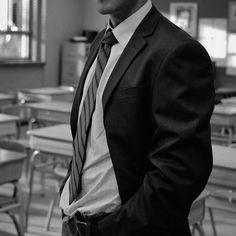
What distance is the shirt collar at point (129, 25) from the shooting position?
136 cm

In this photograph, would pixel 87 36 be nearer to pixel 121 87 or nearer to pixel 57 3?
pixel 57 3

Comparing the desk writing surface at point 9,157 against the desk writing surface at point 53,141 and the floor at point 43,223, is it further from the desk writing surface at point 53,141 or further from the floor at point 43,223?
the floor at point 43,223

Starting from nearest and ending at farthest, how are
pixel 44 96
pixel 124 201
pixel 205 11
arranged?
pixel 124 201, pixel 44 96, pixel 205 11

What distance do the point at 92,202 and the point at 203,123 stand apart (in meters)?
0.36

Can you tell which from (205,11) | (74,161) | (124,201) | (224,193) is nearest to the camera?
(124,201)

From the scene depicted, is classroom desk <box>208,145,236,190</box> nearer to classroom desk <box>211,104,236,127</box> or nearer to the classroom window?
classroom desk <box>211,104,236,127</box>

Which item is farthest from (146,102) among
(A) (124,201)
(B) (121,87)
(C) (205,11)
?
(C) (205,11)

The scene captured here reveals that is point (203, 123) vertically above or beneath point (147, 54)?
beneath

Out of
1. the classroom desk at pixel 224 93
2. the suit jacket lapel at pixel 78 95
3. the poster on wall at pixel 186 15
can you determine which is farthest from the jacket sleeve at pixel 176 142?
the poster on wall at pixel 186 15

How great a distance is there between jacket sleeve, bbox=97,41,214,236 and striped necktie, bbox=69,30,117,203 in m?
0.21

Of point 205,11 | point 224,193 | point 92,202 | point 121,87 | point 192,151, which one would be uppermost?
point 205,11

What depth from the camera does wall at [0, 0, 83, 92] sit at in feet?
31.3

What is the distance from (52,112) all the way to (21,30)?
4.18m

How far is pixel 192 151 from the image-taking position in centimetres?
121
